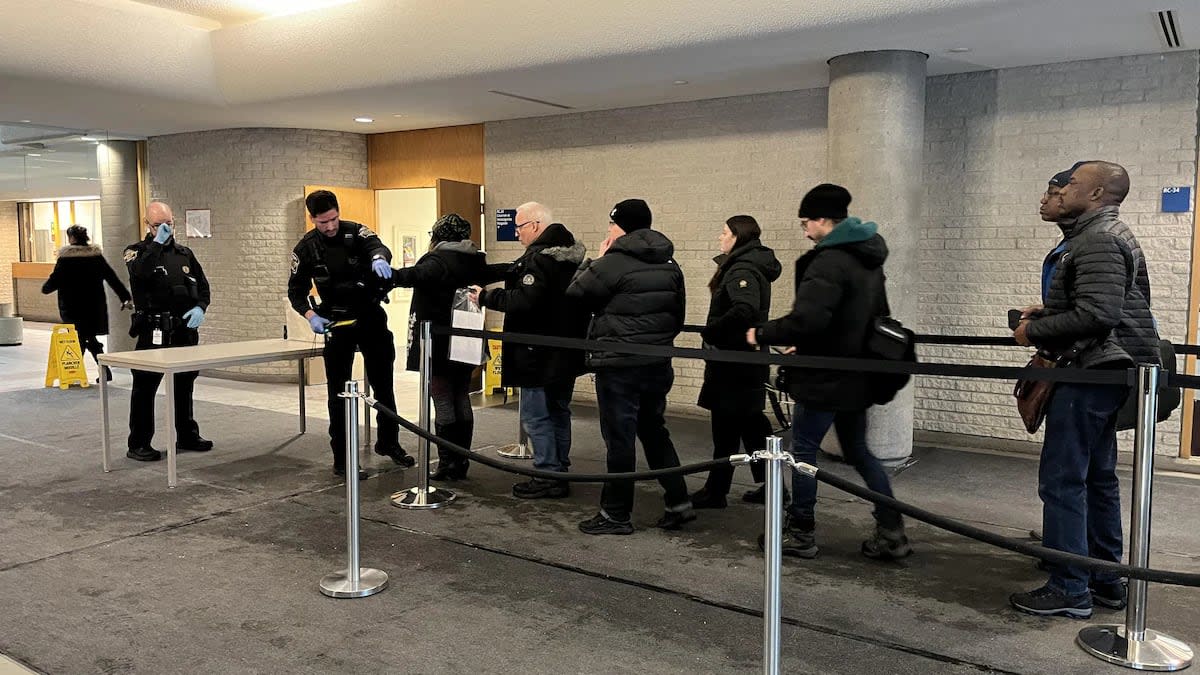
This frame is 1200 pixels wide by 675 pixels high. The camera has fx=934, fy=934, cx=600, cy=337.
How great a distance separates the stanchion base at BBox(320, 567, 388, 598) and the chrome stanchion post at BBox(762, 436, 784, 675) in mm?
1751

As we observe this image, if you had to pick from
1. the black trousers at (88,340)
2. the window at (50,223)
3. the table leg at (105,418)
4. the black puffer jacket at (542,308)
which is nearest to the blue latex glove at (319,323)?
the black puffer jacket at (542,308)

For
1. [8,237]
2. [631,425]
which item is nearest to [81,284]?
[631,425]

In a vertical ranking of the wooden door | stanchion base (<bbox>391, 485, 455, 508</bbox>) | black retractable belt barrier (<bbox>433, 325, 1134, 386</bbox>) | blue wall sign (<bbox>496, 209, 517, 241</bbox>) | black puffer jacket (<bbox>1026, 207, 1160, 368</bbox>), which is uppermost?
the wooden door

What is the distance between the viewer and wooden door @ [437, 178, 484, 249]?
340 inches

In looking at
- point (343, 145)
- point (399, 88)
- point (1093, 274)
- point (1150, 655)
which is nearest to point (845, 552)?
point (1150, 655)

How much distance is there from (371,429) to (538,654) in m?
3.96

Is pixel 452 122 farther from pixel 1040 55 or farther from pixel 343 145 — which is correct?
pixel 1040 55

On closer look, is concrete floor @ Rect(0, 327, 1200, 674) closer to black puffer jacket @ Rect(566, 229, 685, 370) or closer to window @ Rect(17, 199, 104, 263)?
black puffer jacket @ Rect(566, 229, 685, 370)

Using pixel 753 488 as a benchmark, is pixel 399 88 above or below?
above

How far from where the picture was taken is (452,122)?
9.09m

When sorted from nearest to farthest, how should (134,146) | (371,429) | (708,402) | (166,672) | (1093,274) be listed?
1. (166,672)
2. (1093,274)
3. (708,402)
4. (371,429)
5. (134,146)

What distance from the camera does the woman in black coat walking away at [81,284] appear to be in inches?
373

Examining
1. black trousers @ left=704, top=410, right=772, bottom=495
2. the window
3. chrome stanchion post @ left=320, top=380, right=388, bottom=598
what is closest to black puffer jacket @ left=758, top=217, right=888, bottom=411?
black trousers @ left=704, top=410, right=772, bottom=495

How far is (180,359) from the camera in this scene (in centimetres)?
559
